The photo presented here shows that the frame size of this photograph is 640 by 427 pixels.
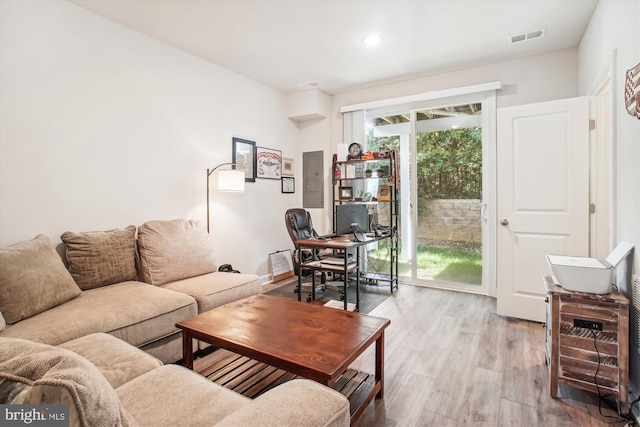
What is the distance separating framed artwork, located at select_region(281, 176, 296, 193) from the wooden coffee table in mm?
2840

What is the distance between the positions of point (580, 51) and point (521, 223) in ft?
6.37

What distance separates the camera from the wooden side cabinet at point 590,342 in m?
1.76

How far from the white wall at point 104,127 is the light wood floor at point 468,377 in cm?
238

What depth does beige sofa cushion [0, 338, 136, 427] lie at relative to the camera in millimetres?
586

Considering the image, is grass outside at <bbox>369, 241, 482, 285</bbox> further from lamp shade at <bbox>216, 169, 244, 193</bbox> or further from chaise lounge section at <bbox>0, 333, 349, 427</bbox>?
chaise lounge section at <bbox>0, 333, 349, 427</bbox>

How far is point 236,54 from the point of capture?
3.54m

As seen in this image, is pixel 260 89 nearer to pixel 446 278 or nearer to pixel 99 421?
pixel 446 278

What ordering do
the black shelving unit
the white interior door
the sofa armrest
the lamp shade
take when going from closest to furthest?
the sofa armrest < the white interior door < the lamp shade < the black shelving unit

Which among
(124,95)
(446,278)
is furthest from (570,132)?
(124,95)

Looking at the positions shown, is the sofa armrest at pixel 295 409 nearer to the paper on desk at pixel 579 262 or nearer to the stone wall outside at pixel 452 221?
the paper on desk at pixel 579 262

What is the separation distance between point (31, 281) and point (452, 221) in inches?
164

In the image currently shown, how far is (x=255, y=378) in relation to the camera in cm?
206

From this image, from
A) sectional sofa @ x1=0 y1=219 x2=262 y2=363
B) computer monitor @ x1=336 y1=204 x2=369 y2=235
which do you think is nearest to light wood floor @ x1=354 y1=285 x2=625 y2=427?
computer monitor @ x1=336 y1=204 x2=369 y2=235

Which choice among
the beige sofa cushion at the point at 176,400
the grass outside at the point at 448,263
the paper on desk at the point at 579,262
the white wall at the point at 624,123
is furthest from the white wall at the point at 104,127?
the white wall at the point at 624,123
